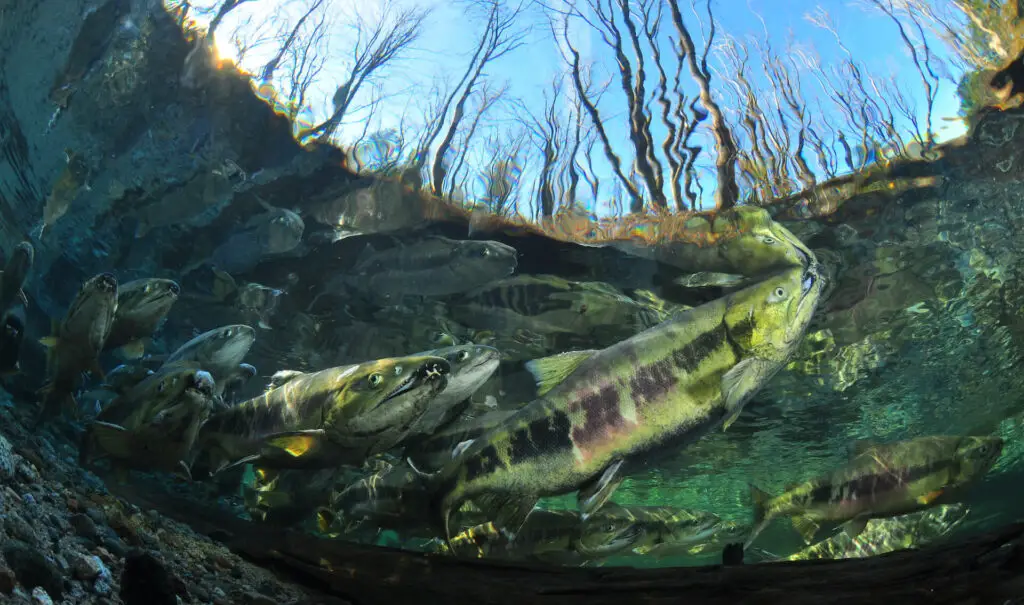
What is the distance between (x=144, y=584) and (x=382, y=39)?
5166mm

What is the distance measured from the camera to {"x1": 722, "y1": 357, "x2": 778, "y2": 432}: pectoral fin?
114 inches

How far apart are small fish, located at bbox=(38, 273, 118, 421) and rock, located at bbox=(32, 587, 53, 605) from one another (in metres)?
3.41

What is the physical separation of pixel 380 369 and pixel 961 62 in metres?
6.62

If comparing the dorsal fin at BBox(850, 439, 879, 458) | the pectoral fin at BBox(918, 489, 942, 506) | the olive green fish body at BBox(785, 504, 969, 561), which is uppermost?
the dorsal fin at BBox(850, 439, 879, 458)

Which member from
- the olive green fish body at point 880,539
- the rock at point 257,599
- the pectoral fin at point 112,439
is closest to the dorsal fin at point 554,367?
the rock at point 257,599

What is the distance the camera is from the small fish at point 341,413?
3.69 m

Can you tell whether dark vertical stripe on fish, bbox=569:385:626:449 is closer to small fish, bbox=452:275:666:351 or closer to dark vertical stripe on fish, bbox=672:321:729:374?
dark vertical stripe on fish, bbox=672:321:729:374

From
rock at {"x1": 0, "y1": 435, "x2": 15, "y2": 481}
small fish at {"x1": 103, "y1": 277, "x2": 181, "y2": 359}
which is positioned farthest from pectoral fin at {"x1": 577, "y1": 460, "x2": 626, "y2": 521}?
small fish at {"x1": 103, "y1": 277, "x2": 181, "y2": 359}

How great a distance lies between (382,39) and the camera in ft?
17.8

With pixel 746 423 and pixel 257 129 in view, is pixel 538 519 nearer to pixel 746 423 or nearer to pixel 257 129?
pixel 257 129

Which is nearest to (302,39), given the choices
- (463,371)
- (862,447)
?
(463,371)

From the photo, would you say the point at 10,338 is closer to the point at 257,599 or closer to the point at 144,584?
the point at 257,599

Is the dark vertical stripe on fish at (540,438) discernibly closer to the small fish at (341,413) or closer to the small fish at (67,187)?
the small fish at (341,413)

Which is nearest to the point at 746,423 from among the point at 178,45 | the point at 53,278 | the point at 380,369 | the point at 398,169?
the point at 398,169
